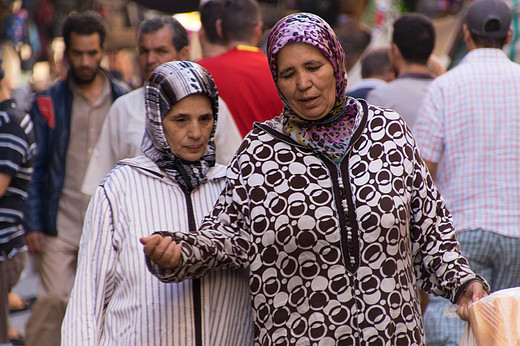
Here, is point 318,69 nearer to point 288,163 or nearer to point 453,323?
point 288,163

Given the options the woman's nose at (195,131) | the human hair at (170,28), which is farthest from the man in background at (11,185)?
the woman's nose at (195,131)

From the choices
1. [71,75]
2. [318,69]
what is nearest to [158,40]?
[71,75]

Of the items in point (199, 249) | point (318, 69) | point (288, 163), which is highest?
point (318, 69)

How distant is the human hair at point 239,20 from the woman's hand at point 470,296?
310cm

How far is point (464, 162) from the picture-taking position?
4777 mm

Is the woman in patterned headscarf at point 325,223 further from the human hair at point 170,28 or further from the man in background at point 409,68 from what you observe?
the man in background at point 409,68

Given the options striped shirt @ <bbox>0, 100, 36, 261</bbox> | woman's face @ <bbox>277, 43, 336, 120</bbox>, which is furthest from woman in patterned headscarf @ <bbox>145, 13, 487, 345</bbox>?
striped shirt @ <bbox>0, 100, 36, 261</bbox>

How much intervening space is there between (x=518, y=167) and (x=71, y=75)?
10.2ft

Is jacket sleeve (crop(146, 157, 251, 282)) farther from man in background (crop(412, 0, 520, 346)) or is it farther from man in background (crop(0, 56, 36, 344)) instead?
man in background (crop(0, 56, 36, 344))

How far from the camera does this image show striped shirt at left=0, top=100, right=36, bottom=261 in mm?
4891

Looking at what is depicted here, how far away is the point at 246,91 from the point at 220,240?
2.30 metres

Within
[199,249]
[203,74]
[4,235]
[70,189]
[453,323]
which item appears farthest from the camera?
[70,189]

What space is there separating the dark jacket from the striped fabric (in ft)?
8.66

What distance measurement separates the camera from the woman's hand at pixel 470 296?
9.70 ft
